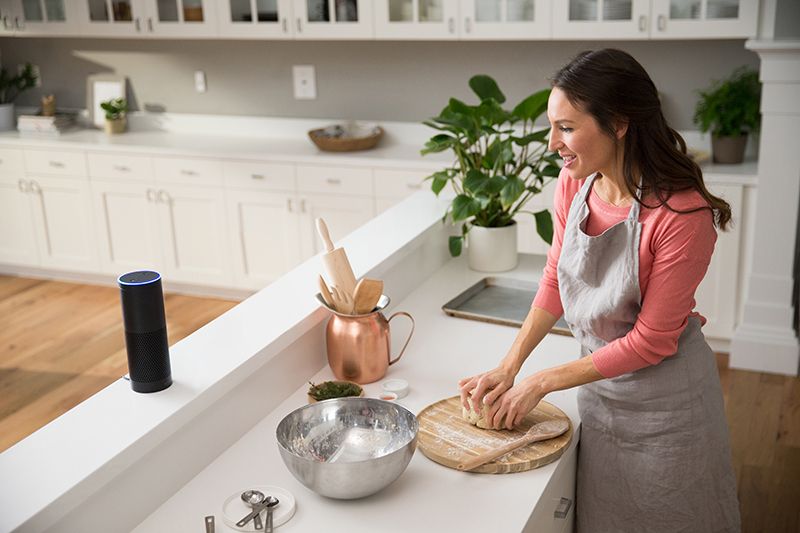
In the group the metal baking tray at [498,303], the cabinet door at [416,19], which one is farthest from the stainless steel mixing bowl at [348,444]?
the cabinet door at [416,19]

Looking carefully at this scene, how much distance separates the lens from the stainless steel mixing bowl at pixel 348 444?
1440 millimetres

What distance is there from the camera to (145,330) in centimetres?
153

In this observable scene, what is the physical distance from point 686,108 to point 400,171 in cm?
131

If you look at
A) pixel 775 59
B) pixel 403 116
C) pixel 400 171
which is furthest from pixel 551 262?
pixel 403 116

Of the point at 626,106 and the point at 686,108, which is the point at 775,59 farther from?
the point at 626,106

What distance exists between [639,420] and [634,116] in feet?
1.90

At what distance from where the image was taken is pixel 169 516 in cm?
147

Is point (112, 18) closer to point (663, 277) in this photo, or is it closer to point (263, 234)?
point (263, 234)

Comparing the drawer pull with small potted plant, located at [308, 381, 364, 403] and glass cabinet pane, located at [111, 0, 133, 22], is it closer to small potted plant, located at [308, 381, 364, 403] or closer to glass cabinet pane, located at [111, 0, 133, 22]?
small potted plant, located at [308, 381, 364, 403]

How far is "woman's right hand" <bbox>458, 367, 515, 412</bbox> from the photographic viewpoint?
173cm

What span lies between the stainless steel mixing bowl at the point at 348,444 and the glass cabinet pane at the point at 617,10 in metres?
2.66

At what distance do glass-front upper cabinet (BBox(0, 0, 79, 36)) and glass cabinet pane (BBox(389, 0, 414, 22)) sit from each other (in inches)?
70.7

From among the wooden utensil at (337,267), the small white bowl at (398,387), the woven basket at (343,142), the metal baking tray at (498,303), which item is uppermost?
the wooden utensil at (337,267)

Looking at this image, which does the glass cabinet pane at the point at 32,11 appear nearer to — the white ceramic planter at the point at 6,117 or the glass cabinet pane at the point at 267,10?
the white ceramic planter at the point at 6,117
